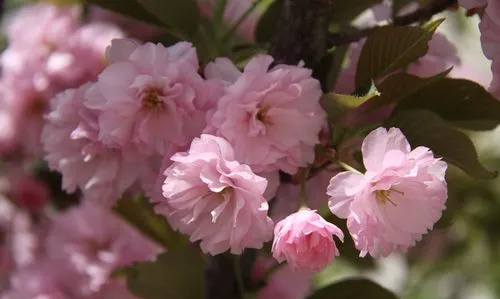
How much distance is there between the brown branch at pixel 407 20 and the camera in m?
0.69

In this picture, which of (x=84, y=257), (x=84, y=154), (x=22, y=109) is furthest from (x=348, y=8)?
(x=22, y=109)

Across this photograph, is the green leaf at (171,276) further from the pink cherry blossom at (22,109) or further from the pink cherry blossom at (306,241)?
the pink cherry blossom at (22,109)

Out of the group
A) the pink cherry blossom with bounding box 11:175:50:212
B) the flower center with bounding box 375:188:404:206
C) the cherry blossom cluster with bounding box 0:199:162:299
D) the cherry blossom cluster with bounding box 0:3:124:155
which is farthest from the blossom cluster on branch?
the pink cherry blossom with bounding box 11:175:50:212

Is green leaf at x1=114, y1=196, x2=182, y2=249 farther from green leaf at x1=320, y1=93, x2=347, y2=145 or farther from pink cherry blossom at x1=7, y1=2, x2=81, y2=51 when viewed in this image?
pink cherry blossom at x1=7, y1=2, x2=81, y2=51

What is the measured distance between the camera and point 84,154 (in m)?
0.65

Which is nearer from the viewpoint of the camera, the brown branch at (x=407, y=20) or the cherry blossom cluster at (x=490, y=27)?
the cherry blossom cluster at (x=490, y=27)

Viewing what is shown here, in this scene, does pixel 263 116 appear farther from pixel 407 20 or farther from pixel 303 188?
pixel 407 20

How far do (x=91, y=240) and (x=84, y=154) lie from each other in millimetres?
489

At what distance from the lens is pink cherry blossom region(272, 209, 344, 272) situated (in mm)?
540

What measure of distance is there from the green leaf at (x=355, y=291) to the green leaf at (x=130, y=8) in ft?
0.93

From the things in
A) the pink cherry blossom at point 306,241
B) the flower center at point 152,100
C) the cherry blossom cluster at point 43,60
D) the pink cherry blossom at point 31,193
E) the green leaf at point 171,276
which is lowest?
the pink cherry blossom at point 31,193

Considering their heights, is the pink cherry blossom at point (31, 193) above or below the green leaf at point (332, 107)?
below

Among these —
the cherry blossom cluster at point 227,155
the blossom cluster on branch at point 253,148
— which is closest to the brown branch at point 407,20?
the blossom cluster on branch at point 253,148

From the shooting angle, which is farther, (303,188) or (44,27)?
(44,27)
